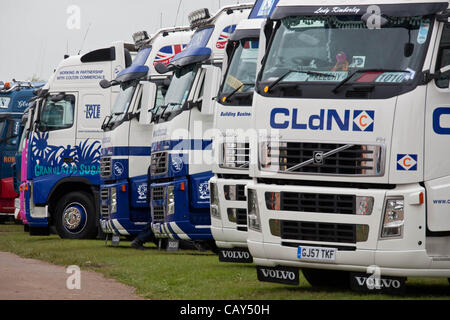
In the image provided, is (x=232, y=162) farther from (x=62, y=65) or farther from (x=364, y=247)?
(x=62, y=65)

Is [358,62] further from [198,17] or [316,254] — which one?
[198,17]

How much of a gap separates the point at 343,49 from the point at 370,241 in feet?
6.59

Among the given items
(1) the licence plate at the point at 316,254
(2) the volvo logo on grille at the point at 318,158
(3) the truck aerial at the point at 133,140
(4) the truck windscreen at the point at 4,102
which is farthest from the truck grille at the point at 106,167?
(4) the truck windscreen at the point at 4,102

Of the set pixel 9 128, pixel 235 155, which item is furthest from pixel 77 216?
pixel 235 155

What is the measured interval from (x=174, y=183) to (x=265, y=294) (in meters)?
5.96

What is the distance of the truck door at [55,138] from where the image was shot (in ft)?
75.2

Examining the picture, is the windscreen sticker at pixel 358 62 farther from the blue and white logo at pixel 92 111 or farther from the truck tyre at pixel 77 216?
the truck tyre at pixel 77 216

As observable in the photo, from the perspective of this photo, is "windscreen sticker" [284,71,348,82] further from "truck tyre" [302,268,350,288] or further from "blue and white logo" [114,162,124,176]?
"blue and white logo" [114,162,124,176]

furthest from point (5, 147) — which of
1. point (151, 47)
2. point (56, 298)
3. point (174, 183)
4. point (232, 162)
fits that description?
point (56, 298)

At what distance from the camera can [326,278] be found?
1228cm

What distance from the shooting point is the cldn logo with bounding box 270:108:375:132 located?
10367 millimetres

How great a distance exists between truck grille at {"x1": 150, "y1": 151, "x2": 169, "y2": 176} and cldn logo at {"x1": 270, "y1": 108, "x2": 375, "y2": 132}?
6593mm

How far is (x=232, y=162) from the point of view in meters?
14.3

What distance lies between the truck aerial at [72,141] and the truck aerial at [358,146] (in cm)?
1216
